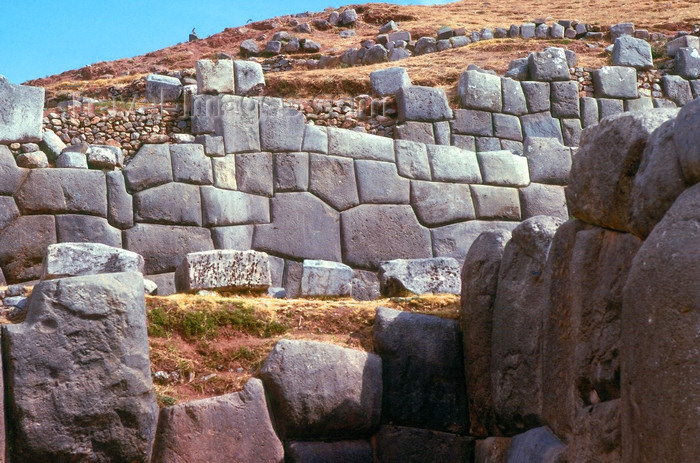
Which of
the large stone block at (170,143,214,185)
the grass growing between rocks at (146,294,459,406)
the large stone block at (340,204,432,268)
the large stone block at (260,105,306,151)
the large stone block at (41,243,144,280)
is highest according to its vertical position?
the large stone block at (260,105,306,151)

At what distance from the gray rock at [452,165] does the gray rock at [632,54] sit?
561cm

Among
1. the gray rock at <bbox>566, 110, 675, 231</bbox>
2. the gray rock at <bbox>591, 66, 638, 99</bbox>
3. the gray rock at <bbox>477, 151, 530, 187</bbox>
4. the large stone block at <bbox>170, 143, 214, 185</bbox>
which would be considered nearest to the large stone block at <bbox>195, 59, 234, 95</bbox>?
the large stone block at <bbox>170, 143, 214, 185</bbox>

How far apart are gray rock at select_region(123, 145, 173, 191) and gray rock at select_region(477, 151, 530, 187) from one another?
13.4ft

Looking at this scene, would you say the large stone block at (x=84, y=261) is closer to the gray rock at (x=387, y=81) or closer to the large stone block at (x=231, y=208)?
the large stone block at (x=231, y=208)

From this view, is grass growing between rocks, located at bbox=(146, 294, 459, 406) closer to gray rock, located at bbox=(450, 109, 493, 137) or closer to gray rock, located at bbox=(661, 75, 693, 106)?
gray rock, located at bbox=(450, 109, 493, 137)

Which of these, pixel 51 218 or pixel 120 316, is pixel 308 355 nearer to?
pixel 120 316

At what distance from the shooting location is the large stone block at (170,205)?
34.5ft

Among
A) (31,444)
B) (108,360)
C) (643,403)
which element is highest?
(643,403)

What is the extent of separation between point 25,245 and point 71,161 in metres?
1.06

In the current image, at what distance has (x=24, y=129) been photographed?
1042 centimetres

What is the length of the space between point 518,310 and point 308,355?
1.47 metres

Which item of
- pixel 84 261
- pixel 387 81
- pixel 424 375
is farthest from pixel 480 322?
pixel 387 81

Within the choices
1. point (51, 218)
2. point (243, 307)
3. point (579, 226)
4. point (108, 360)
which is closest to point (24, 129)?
point (51, 218)

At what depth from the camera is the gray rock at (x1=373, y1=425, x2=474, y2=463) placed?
6465 mm
